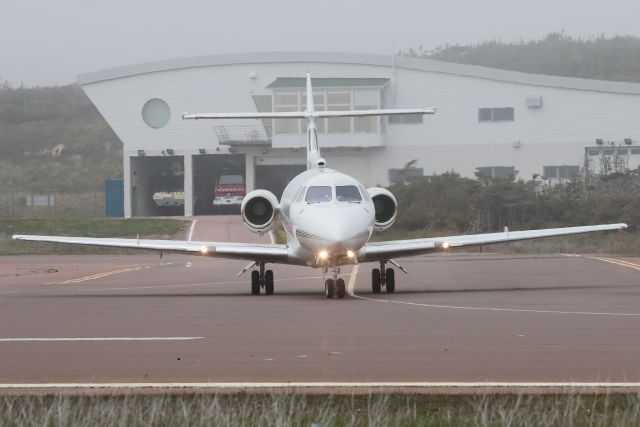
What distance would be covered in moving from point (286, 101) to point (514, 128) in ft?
38.9

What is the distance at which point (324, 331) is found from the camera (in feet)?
51.5

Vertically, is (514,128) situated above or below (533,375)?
above

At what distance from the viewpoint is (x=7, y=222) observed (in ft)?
191

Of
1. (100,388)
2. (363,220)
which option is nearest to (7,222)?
(363,220)

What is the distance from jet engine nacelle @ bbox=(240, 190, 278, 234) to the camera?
2606 centimetres

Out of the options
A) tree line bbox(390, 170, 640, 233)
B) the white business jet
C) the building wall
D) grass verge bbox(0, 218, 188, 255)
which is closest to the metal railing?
the building wall

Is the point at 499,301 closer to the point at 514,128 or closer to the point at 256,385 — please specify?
the point at 256,385

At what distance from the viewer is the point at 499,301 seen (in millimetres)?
21000

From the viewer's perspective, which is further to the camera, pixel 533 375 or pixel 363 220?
pixel 363 220

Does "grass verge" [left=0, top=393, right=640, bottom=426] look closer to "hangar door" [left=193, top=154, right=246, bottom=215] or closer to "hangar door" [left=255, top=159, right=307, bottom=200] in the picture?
"hangar door" [left=193, top=154, right=246, bottom=215]

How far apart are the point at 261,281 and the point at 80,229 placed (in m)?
32.2

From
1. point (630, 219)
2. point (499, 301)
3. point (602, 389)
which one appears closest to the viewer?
point (602, 389)

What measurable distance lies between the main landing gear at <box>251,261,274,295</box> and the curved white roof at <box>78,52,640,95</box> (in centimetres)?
4054

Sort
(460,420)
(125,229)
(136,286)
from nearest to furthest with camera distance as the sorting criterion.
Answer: (460,420), (136,286), (125,229)
